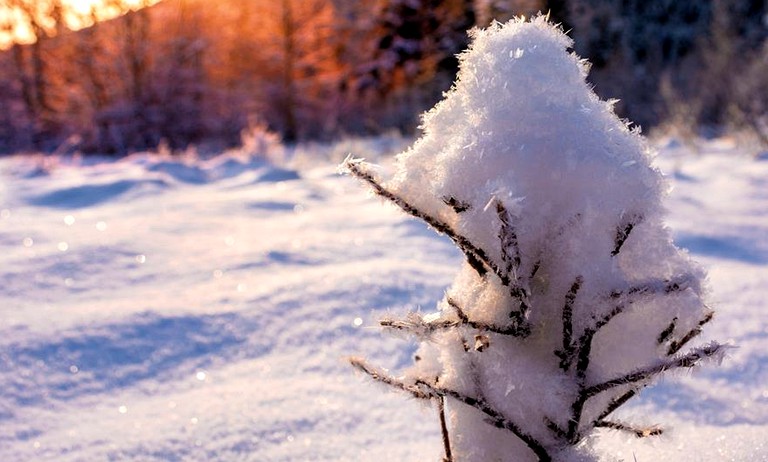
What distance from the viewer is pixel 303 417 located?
1343 millimetres

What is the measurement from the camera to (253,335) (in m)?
1.83

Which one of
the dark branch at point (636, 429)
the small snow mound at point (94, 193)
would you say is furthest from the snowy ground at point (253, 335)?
the small snow mound at point (94, 193)

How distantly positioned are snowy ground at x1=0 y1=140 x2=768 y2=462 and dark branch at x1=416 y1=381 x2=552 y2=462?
12 centimetres

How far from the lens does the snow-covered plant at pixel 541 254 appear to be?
0.72 meters

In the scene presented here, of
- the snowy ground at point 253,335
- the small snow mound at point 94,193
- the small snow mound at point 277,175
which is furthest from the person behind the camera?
the small snow mound at point 277,175

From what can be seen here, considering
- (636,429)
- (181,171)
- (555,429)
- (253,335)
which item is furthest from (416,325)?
(181,171)

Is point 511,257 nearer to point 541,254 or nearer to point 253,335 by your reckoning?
point 541,254

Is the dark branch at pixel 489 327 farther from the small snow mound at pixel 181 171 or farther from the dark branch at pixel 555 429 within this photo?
the small snow mound at pixel 181 171

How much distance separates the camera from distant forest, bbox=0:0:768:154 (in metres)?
11.5

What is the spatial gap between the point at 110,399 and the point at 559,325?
3.65ft

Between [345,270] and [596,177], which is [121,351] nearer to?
[345,270]

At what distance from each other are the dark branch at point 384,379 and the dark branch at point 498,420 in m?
0.04

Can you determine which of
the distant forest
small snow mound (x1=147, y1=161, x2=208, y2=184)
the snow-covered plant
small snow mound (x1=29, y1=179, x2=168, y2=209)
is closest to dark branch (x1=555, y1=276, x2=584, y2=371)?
the snow-covered plant

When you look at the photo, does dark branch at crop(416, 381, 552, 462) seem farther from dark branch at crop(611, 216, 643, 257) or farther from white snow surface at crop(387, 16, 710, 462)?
dark branch at crop(611, 216, 643, 257)
